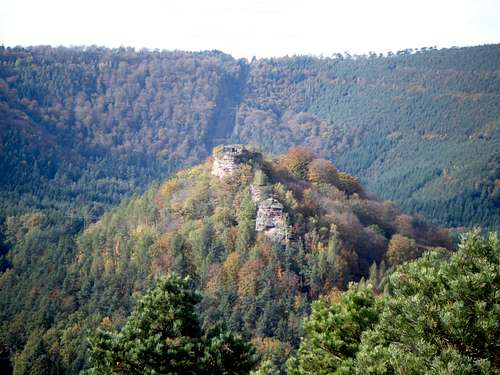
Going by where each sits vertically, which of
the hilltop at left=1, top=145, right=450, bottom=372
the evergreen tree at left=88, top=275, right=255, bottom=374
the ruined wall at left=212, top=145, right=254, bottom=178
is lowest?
the hilltop at left=1, top=145, right=450, bottom=372

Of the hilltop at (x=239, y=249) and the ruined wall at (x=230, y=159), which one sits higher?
the ruined wall at (x=230, y=159)

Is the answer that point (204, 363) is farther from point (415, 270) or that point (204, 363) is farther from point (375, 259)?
point (375, 259)

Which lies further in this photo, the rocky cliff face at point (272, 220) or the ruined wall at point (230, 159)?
the ruined wall at point (230, 159)

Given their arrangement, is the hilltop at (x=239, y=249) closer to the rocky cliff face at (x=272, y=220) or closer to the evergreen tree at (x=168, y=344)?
the rocky cliff face at (x=272, y=220)

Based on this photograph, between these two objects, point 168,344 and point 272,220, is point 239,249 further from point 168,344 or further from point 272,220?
point 168,344

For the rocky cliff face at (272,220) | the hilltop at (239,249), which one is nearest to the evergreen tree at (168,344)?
the hilltop at (239,249)

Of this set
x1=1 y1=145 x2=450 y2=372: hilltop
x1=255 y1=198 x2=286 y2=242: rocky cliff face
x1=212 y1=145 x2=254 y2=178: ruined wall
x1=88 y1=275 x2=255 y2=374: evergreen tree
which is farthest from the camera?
x1=212 y1=145 x2=254 y2=178: ruined wall

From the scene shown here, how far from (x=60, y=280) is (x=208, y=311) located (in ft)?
125

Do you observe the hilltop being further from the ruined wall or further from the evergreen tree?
the evergreen tree

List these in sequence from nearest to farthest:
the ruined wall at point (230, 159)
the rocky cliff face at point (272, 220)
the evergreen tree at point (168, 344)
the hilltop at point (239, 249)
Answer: the evergreen tree at point (168, 344)
the hilltop at point (239, 249)
the rocky cliff face at point (272, 220)
the ruined wall at point (230, 159)

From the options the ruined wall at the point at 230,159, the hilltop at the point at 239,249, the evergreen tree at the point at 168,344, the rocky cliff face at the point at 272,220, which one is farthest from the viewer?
the ruined wall at the point at 230,159

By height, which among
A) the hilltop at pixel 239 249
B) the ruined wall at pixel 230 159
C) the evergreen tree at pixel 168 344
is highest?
the evergreen tree at pixel 168 344

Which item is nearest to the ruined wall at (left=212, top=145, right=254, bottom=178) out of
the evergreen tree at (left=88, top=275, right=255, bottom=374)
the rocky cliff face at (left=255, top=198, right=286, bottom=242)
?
the rocky cliff face at (left=255, top=198, right=286, bottom=242)

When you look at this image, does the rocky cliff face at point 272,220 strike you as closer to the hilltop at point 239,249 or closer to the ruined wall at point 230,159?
the hilltop at point 239,249
